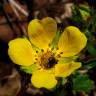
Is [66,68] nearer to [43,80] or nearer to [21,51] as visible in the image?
[43,80]

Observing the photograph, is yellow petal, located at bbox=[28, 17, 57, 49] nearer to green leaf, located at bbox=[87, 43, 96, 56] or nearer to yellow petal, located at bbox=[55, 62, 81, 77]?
yellow petal, located at bbox=[55, 62, 81, 77]

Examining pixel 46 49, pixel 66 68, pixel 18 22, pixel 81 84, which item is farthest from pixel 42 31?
pixel 18 22

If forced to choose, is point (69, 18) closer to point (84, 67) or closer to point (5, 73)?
point (5, 73)

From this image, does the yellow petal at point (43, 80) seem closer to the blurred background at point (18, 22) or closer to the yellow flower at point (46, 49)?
the yellow flower at point (46, 49)

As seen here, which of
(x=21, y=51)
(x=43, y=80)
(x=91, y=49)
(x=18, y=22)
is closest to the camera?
(x=43, y=80)

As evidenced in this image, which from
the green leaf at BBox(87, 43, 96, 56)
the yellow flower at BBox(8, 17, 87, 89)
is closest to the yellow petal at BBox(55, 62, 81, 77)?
the yellow flower at BBox(8, 17, 87, 89)

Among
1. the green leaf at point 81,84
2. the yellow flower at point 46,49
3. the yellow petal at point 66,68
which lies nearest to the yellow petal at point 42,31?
the yellow flower at point 46,49
